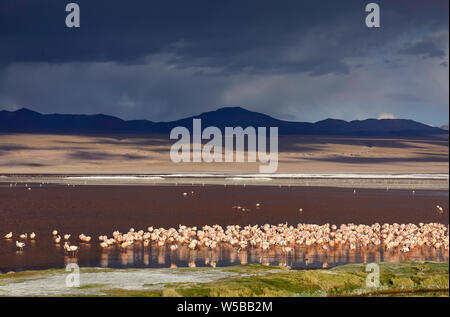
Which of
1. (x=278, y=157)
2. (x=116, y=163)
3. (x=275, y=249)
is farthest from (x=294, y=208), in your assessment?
(x=278, y=157)

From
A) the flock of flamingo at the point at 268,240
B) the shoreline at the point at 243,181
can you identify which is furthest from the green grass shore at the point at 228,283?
the shoreline at the point at 243,181

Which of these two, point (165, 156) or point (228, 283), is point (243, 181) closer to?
point (228, 283)

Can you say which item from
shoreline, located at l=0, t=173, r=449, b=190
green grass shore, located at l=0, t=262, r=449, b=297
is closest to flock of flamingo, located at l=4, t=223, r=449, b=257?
green grass shore, located at l=0, t=262, r=449, b=297

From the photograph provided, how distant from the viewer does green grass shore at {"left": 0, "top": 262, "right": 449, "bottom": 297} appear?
21547 millimetres

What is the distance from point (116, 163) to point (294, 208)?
305 ft

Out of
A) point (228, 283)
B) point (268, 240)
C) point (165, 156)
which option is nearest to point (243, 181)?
point (268, 240)

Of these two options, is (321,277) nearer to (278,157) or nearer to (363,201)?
(363,201)

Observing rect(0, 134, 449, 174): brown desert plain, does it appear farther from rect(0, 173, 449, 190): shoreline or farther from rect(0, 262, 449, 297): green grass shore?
rect(0, 262, 449, 297): green grass shore

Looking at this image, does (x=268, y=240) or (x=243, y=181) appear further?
(x=243, y=181)

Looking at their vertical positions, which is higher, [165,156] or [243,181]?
[165,156]

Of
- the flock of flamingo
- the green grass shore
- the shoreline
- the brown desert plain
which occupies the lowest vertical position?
the green grass shore

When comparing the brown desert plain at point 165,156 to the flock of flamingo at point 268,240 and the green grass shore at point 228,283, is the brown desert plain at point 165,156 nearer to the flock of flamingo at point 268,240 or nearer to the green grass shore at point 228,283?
the flock of flamingo at point 268,240

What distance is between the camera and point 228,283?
75.9ft

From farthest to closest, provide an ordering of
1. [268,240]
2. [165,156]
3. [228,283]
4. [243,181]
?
1. [165,156]
2. [243,181]
3. [268,240]
4. [228,283]
